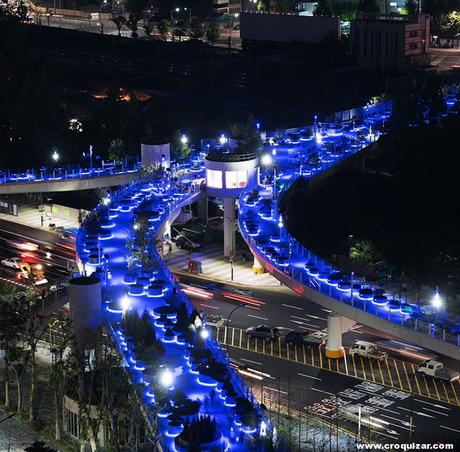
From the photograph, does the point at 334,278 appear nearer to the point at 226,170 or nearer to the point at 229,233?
the point at 229,233

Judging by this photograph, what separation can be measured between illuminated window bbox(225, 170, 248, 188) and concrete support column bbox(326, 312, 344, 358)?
32.8 m

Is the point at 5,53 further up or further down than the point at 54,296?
further up

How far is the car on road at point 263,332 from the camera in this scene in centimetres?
10412

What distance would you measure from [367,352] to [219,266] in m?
29.1

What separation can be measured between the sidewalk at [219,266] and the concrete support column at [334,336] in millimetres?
19065

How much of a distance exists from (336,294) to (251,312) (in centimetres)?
1593

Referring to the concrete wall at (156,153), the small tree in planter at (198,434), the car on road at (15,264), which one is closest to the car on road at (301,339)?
the small tree in planter at (198,434)

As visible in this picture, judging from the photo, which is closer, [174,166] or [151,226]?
[151,226]

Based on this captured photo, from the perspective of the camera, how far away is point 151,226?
117 metres

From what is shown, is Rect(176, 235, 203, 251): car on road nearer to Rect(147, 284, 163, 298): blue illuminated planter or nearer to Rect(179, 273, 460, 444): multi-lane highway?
Rect(179, 273, 460, 444): multi-lane highway

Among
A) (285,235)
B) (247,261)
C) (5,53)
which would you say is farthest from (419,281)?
(5,53)

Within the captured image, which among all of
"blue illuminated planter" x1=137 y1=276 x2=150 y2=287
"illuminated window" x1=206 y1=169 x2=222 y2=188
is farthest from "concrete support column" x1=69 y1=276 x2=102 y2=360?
"illuminated window" x1=206 y1=169 x2=222 y2=188

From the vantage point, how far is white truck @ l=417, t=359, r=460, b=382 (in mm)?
94875

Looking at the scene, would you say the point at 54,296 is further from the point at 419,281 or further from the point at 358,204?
the point at 358,204
